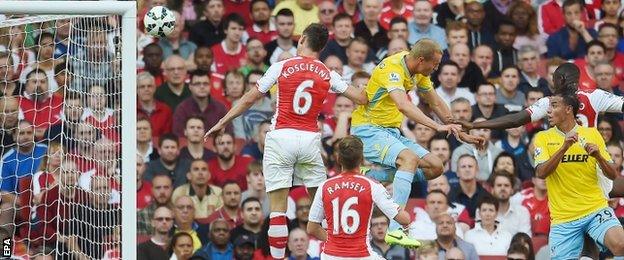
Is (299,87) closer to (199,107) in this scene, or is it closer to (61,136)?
(61,136)

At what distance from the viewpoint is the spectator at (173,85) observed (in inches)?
816

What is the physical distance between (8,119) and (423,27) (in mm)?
5789

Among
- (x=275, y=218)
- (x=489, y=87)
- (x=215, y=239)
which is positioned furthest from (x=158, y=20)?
(x=489, y=87)

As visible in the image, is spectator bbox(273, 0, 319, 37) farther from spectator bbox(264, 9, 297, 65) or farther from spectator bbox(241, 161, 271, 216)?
spectator bbox(241, 161, 271, 216)

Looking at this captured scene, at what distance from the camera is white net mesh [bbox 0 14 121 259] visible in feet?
56.2

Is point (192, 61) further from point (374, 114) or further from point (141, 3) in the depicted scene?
point (374, 114)

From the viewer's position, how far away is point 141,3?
2122cm

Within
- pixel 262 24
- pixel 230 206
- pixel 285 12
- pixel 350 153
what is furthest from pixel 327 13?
pixel 350 153

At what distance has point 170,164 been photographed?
2017 cm

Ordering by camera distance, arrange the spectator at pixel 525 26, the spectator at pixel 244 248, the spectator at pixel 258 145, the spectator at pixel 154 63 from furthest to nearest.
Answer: the spectator at pixel 525 26
the spectator at pixel 154 63
the spectator at pixel 258 145
the spectator at pixel 244 248

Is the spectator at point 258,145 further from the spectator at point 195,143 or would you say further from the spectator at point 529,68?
the spectator at point 529,68

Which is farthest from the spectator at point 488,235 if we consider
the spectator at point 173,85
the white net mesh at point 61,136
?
the white net mesh at point 61,136

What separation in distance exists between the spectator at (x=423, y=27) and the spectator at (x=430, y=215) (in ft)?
8.28

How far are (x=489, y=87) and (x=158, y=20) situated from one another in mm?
6000
